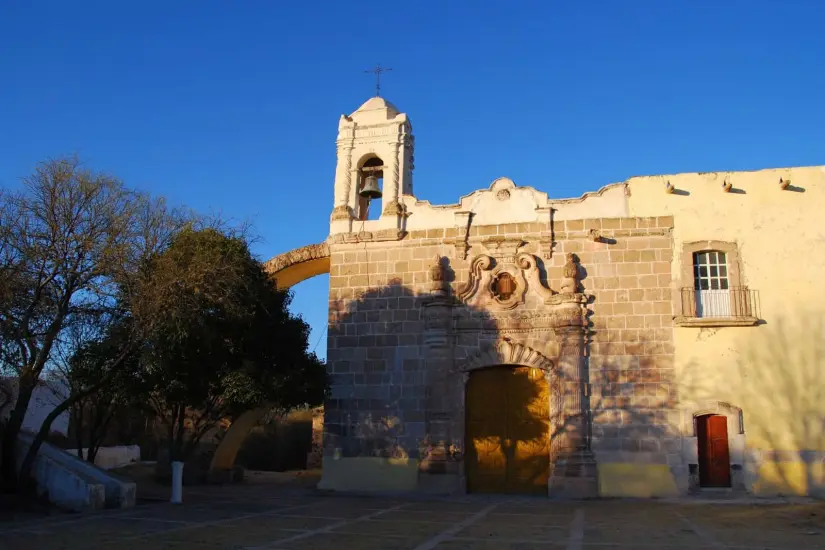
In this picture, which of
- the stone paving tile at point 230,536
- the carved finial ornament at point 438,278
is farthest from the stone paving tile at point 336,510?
the carved finial ornament at point 438,278

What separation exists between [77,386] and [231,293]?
3.05 metres

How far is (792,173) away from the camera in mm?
15250

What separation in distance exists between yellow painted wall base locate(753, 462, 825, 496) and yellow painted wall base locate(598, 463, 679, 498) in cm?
159

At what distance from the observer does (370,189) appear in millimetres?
17562

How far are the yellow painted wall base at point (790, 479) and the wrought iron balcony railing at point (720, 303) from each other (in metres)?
2.87

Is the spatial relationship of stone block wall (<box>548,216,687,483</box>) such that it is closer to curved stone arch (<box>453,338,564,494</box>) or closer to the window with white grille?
the window with white grille

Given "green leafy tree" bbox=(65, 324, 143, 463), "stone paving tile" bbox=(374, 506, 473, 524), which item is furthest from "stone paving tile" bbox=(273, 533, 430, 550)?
"green leafy tree" bbox=(65, 324, 143, 463)

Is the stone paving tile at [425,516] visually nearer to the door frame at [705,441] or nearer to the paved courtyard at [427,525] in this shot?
the paved courtyard at [427,525]

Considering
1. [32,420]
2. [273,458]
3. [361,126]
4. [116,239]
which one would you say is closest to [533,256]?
[361,126]

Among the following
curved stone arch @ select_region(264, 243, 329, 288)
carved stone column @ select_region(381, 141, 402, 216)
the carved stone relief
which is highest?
carved stone column @ select_region(381, 141, 402, 216)

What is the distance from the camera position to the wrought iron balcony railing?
48.4ft

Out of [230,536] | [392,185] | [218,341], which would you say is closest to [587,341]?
[392,185]

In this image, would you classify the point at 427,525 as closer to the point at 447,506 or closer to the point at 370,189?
the point at 447,506

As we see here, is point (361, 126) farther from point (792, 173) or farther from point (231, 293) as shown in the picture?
point (792, 173)
